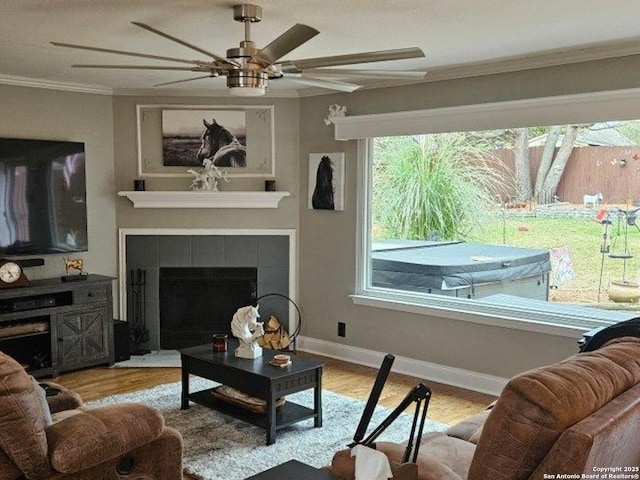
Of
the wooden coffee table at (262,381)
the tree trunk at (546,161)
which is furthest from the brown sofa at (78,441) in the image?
the tree trunk at (546,161)

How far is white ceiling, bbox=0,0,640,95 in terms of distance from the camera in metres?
3.20

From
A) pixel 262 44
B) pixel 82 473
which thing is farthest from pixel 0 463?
pixel 262 44

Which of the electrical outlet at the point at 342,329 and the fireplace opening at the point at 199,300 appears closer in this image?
the electrical outlet at the point at 342,329

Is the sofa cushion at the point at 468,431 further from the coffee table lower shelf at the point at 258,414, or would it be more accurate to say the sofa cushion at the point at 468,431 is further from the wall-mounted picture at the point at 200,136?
the wall-mounted picture at the point at 200,136

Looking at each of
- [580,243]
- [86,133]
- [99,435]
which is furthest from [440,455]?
[86,133]

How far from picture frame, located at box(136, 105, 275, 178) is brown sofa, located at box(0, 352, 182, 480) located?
3567 mm

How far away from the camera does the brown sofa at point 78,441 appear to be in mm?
2223

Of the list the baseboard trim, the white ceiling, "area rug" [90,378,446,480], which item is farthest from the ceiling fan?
the baseboard trim

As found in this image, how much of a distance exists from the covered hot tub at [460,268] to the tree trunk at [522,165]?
419 mm

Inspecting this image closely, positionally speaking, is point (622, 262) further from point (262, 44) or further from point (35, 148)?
point (35, 148)

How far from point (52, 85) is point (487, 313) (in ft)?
13.1

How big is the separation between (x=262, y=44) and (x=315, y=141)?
6.07ft

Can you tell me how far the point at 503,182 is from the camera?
5.01m

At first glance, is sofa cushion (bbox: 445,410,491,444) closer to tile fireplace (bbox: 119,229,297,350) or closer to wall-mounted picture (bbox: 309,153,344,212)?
wall-mounted picture (bbox: 309,153,344,212)
